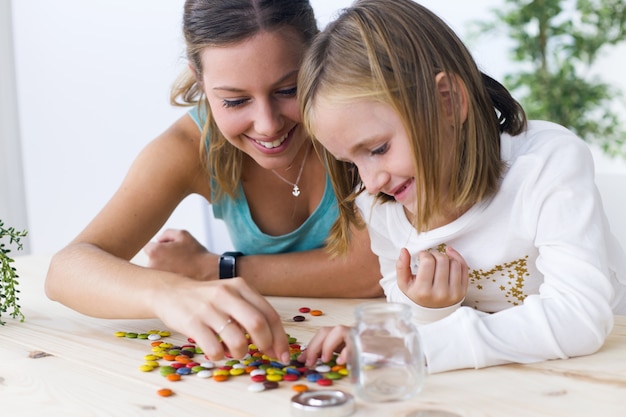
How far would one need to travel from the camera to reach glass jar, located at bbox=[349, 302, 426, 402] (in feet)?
3.37

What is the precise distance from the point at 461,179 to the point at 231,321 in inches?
20.1

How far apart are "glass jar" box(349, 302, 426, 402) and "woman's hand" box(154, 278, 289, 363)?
0.56 ft

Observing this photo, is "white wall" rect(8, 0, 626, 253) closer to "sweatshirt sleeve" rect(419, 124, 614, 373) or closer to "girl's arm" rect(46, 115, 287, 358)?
"girl's arm" rect(46, 115, 287, 358)

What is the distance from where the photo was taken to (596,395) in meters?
1.02

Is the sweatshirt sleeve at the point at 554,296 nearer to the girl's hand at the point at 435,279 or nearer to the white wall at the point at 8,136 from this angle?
the girl's hand at the point at 435,279

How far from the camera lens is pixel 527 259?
1.51 m

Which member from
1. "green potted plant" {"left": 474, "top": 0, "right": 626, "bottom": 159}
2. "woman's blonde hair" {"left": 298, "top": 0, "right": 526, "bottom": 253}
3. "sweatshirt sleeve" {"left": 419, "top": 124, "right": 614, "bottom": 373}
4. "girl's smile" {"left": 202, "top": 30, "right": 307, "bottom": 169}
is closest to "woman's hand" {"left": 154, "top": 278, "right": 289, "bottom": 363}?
"sweatshirt sleeve" {"left": 419, "top": 124, "right": 614, "bottom": 373}

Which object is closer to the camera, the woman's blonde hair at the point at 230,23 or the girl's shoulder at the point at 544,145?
the girl's shoulder at the point at 544,145

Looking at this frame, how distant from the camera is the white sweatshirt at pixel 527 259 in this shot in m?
1.18

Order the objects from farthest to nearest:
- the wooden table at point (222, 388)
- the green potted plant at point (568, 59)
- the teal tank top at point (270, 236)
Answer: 1. the green potted plant at point (568, 59)
2. the teal tank top at point (270, 236)
3. the wooden table at point (222, 388)

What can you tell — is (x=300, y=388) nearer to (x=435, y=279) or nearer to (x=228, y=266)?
(x=435, y=279)

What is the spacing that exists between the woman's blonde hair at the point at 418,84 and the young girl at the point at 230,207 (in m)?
0.16

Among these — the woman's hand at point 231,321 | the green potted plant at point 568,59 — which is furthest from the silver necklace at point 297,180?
the green potted plant at point 568,59

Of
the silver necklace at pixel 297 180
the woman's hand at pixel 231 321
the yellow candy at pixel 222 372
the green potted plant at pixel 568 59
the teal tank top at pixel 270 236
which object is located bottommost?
the yellow candy at pixel 222 372
